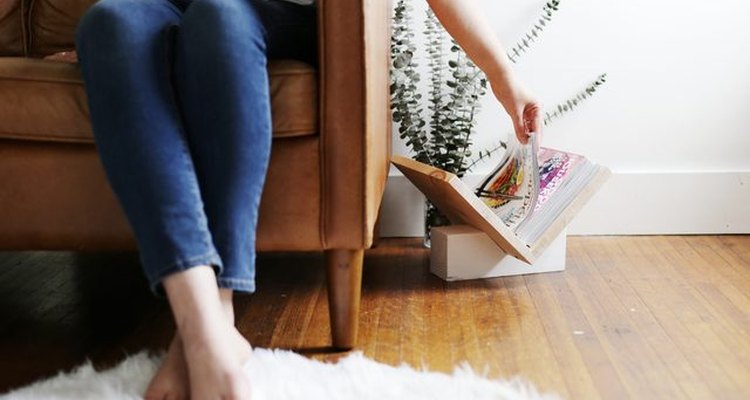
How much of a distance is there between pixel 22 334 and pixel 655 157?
128 centimetres

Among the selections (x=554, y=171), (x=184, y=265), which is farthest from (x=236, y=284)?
(x=554, y=171)

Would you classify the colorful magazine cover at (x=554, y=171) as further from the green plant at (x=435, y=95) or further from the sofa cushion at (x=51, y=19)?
the sofa cushion at (x=51, y=19)

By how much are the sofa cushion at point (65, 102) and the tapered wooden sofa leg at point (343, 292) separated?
0.18 m

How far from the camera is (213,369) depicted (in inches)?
35.6

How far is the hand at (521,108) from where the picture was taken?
1282mm

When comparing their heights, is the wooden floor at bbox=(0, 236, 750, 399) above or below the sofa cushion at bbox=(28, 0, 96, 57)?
below

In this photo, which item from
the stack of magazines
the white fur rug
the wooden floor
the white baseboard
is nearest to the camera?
the white fur rug

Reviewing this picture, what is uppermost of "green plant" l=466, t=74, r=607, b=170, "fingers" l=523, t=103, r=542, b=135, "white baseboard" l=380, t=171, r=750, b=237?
"fingers" l=523, t=103, r=542, b=135

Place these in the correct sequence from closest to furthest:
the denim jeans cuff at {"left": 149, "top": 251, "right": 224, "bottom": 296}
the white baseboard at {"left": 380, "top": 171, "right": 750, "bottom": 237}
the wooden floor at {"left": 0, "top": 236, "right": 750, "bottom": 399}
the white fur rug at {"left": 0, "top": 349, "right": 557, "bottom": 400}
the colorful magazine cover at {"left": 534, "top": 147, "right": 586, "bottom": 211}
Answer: the denim jeans cuff at {"left": 149, "top": 251, "right": 224, "bottom": 296}
the white fur rug at {"left": 0, "top": 349, "right": 557, "bottom": 400}
the wooden floor at {"left": 0, "top": 236, "right": 750, "bottom": 399}
the colorful magazine cover at {"left": 534, "top": 147, "right": 586, "bottom": 211}
the white baseboard at {"left": 380, "top": 171, "right": 750, "bottom": 237}

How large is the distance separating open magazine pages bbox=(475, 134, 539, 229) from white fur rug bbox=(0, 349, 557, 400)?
0.43 m

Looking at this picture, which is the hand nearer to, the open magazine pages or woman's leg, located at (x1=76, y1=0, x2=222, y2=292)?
the open magazine pages

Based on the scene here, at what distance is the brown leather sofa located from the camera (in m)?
1.09

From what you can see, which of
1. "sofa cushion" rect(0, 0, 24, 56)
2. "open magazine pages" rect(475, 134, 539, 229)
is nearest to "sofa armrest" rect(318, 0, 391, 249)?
"open magazine pages" rect(475, 134, 539, 229)

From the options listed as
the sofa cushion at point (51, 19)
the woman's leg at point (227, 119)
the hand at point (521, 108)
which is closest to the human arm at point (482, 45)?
the hand at point (521, 108)
